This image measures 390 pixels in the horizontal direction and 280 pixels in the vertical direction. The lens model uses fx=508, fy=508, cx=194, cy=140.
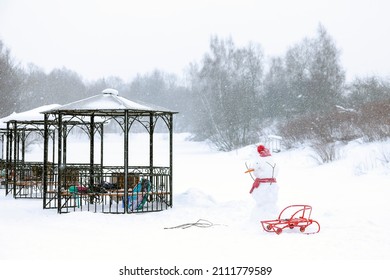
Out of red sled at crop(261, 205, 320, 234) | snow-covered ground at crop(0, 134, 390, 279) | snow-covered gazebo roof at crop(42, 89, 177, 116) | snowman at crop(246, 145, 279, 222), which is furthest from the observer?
snow-covered gazebo roof at crop(42, 89, 177, 116)

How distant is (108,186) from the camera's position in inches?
579

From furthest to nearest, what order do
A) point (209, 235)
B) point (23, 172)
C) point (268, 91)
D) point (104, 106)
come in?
point (268, 91) < point (23, 172) < point (104, 106) < point (209, 235)

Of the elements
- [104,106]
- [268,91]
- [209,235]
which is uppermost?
[268,91]

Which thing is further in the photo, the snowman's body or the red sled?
the snowman's body

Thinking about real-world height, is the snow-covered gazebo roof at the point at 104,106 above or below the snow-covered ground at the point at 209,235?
above

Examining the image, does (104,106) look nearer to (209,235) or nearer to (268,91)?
(209,235)

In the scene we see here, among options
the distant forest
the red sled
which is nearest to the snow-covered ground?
the red sled

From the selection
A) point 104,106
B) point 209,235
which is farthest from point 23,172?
point 209,235

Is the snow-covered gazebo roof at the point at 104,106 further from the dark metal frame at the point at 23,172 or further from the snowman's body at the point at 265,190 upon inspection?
the dark metal frame at the point at 23,172

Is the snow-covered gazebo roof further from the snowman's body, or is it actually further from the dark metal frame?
the dark metal frame

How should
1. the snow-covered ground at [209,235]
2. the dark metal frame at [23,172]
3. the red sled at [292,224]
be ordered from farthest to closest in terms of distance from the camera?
the dark metal frame at [23,172], the red sled at [292,224], the snow-covered ground at [209,235]

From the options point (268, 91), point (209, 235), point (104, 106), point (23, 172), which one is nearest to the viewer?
point (209, 235)

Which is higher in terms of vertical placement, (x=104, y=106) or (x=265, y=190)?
(x=104, y=106)

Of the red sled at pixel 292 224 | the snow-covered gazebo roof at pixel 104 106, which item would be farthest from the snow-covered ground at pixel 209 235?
the snow-covered gazebo roof at pixel 104 106
